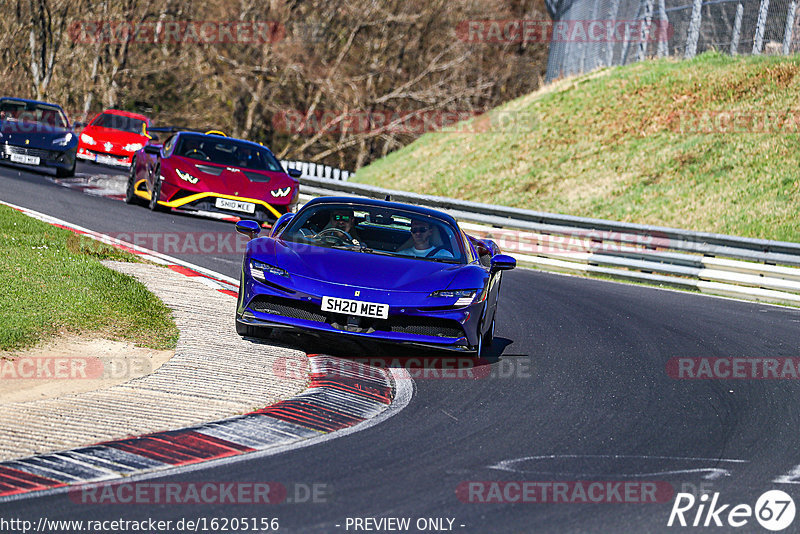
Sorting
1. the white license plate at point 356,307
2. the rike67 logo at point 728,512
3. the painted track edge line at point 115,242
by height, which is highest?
the white license plate at point 356,307

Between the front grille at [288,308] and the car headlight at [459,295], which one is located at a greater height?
the car headlight at [459,295]

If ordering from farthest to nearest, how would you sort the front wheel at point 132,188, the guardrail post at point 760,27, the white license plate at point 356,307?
the guardrail post at point 760,27
the front wheel at point 132,188
the white license plate at point 356,307

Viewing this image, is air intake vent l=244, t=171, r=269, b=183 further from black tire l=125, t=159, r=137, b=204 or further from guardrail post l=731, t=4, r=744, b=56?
guardrail post l=731, t=4, r=744, b=56

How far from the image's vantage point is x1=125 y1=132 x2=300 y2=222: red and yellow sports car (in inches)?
675

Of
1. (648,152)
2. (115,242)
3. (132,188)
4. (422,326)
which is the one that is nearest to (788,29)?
(648,152)

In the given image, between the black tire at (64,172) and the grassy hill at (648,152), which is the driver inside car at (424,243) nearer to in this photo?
the grassy hill at (648,152)

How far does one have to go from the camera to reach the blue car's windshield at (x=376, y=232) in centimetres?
931

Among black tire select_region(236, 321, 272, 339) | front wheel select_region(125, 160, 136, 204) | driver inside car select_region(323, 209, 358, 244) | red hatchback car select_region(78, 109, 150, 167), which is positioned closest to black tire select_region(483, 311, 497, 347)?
driver inside car select_region(323, 209, 358, 244)

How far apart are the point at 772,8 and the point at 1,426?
24.3m

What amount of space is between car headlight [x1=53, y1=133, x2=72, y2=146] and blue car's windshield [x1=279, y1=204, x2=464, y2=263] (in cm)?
1344

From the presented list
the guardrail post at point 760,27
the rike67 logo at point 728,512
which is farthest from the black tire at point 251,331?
the guardrail post at point 760,27

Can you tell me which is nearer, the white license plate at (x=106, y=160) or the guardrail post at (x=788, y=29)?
the guardrail post at (x=788, y=29)

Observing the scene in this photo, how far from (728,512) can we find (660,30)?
2874 centimetres

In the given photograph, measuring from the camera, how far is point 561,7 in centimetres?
4253
